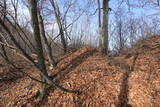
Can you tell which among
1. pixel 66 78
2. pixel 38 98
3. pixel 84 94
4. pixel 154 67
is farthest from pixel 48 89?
pixel 154 67

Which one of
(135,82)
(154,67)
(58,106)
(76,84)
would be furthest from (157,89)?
(58,106)

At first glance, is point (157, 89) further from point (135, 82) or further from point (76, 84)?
point (76, 84)

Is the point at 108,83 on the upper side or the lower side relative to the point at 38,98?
→ upper

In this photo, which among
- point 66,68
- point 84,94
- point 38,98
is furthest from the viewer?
point 66,68

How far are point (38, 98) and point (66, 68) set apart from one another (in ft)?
5.32

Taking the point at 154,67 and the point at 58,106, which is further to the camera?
the point at 154,67

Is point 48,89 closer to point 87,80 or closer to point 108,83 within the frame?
point 87,80

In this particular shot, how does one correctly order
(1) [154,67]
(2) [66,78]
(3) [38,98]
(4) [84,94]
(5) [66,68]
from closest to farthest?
(4) [84,94] < (3) [38,98] < (1) [154,67] < (2) [66,78] < (5) [66,68]

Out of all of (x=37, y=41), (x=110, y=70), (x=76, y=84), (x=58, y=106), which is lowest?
(x=58, y=106)

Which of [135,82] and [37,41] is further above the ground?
[37,41]

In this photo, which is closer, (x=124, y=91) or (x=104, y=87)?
(x=124, y=91)

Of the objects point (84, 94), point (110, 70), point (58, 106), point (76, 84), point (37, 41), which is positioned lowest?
point (58, 106)

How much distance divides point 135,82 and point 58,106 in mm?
2015

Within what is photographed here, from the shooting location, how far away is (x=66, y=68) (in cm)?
494
